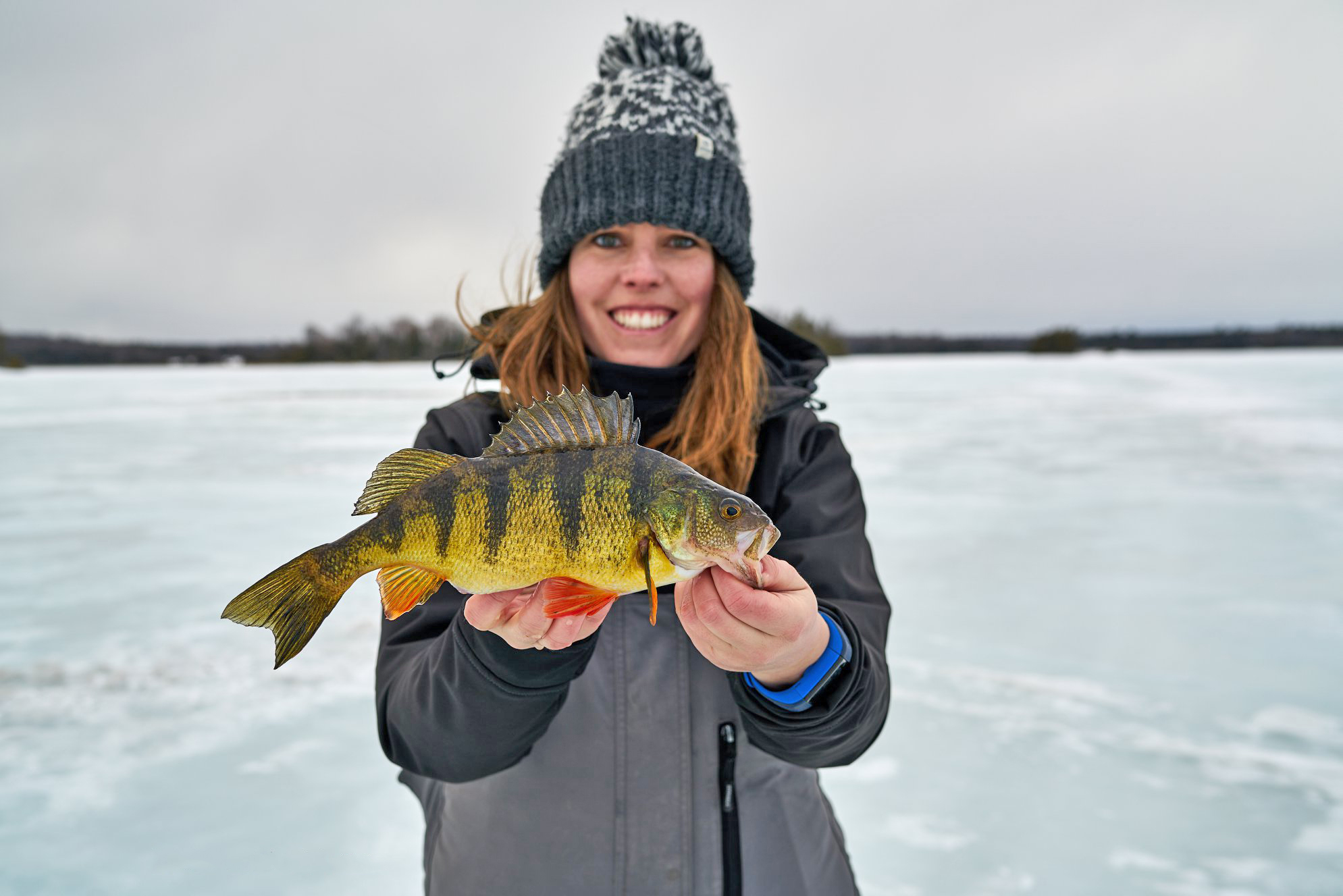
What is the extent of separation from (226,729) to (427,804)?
182cm

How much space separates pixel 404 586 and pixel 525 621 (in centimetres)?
28

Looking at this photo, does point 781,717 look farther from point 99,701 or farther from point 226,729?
point 99,701

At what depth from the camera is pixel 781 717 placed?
1.97 meters

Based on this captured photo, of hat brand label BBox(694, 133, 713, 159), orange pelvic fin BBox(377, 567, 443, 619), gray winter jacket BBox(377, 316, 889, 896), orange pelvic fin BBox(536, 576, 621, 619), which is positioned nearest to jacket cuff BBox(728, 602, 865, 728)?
gray winter jacket BBox(377, 316, 889, 896)

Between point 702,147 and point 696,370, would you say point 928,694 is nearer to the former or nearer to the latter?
point 696,370

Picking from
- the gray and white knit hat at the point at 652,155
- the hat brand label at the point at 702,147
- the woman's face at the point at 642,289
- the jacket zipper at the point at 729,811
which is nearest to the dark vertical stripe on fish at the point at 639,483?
the jacket zipper at the point at 729,811

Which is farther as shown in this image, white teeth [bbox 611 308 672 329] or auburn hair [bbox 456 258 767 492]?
white teeth [bbox 611 308 672 329]

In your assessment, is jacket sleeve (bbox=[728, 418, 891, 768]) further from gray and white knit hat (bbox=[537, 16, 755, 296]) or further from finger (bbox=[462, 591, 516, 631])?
gray and white knit hat (bbox=[537, 16, 755, 296])

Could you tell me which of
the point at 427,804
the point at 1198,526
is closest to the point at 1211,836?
the point at 427,804

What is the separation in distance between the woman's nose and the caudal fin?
4.52 feet

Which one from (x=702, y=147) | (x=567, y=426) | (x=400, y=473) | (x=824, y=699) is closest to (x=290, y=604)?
(x=400, y=473)

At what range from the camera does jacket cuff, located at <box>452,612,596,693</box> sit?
1892 mm

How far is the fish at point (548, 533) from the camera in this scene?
5.27 ft

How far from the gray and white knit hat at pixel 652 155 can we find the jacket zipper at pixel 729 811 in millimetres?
1609
